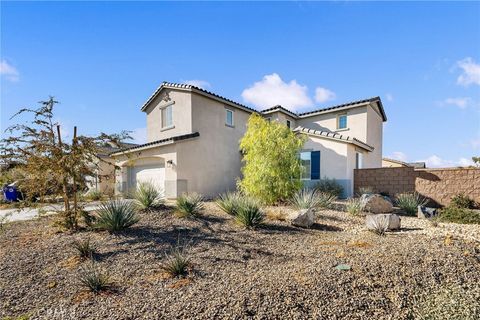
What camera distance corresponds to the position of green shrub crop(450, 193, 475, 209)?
13.4m

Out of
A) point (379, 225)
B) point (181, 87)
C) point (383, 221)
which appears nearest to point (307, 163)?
point (383, 221)

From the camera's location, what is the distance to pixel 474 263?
5.50 metres

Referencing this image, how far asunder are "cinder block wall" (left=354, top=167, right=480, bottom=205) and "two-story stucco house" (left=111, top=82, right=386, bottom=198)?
4.09ft

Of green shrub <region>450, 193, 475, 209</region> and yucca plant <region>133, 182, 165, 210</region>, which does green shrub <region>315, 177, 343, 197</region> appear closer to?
green shrub <region>450, 193, 475, 209</region>

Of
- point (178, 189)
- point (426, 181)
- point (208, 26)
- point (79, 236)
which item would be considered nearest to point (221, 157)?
point (178, 189)

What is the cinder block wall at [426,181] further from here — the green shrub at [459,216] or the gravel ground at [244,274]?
the gravel ground at [244,274]

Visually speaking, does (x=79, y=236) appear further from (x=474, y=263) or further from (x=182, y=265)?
(x=474, y=263)

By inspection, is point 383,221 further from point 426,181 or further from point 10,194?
point 10,194

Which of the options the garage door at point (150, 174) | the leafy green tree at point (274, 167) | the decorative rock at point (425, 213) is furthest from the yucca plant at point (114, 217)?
the decorative rock at point (425, 213)

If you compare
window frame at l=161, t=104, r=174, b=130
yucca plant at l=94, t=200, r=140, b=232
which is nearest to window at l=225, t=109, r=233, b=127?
window frame at l=161, t=104, r=174, b=130

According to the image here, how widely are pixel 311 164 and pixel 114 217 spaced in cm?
1337

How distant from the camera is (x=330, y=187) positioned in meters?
16.1

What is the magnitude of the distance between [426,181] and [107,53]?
18083 millimetres

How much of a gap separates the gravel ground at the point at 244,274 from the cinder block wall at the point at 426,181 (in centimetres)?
739
